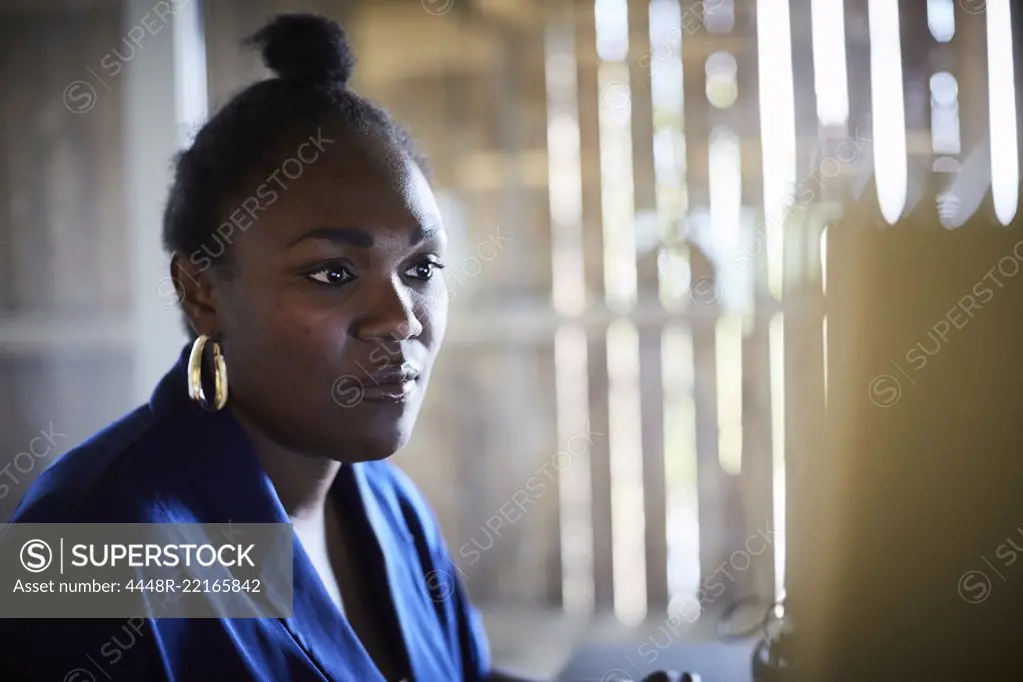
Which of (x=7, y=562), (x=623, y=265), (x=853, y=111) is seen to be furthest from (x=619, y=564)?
(x=7, y=562)

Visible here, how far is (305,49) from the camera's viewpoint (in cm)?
78

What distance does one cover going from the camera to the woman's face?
2.37 ft

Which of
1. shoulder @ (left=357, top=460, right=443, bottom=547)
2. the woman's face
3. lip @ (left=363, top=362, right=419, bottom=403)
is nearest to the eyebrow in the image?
the woman's face

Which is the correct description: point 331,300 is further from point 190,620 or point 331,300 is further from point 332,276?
point 190,620

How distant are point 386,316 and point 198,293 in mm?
170

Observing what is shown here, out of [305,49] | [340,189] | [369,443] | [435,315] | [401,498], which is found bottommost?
[401,498]

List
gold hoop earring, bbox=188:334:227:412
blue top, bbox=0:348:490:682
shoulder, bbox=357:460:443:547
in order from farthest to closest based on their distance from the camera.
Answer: shoulder, bbox=357:460:443:547 < gold hoop earring, bbox=188:334:227:412 < blue top, bbox=0:348:490:682

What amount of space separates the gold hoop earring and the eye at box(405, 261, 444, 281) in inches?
7.1

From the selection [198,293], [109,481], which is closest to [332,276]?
[198,293]

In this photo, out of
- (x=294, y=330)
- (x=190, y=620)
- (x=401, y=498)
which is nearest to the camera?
(x=190, y=620)

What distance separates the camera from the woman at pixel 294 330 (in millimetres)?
689

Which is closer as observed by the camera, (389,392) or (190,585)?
(190,585)

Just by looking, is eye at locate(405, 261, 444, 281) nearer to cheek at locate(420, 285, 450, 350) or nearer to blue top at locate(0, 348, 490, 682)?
cheek at locate(420, 285, 450, 350)

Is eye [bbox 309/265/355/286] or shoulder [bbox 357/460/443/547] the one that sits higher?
eye [bbox 309/265/355/286]
